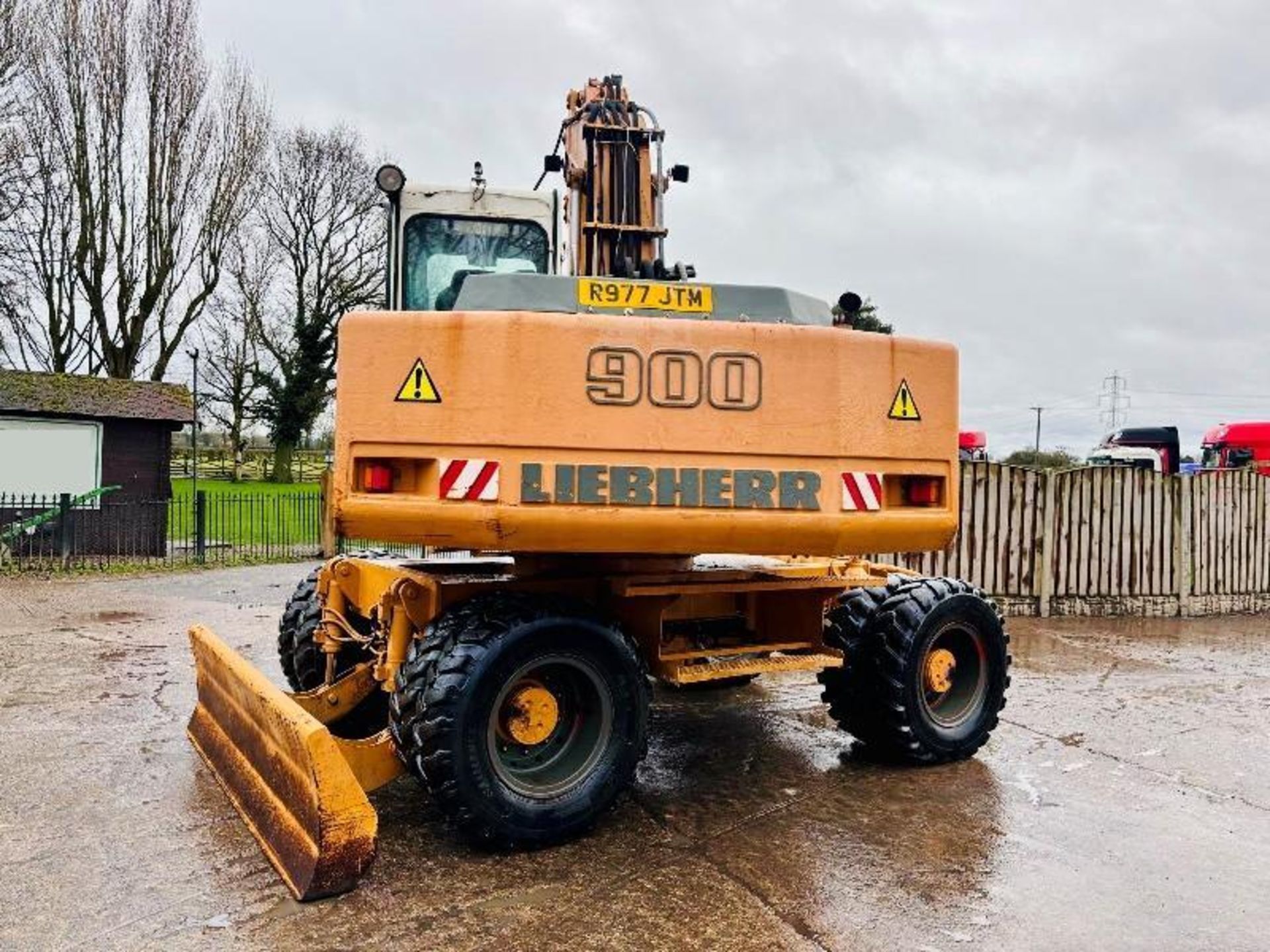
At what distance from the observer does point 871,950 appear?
3305 mm

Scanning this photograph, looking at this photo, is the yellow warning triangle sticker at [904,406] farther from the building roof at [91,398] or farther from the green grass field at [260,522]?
the building roof at [91,398]

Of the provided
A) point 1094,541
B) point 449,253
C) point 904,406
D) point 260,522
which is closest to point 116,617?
point 449,253

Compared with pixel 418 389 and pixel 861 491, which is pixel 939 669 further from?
pixel 418 389

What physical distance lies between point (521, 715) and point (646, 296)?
177 cm

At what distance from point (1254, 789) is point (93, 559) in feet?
49.0

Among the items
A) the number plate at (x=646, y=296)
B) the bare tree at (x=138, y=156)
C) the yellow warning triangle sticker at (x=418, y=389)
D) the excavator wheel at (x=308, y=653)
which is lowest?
the excavator wheel at (x=308, y=653)

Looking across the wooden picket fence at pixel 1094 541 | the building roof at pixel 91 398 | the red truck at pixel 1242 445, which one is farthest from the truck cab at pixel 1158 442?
the building roof at pixel 91 398

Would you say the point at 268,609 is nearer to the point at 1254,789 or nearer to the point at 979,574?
Answer: the point at 979,574

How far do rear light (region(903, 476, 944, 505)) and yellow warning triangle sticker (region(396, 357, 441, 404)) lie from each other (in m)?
2.07

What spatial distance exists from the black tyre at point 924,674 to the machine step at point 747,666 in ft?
0.77

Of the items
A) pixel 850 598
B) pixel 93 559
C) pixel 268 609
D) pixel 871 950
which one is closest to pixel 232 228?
pixel 93 559

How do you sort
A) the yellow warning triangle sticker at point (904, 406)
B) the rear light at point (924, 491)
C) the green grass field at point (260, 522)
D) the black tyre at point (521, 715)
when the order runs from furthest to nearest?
the green grass field at point (260, 522) → the rear light at point (924, 491) → the yellow warning triangle sticker at point (904, 406) → the black tyre at point (521, 715)

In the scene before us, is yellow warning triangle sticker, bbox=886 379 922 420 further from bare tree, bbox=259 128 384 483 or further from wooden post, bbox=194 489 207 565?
bare tree, bbox=259 128 384 483

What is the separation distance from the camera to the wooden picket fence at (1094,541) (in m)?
11.0
